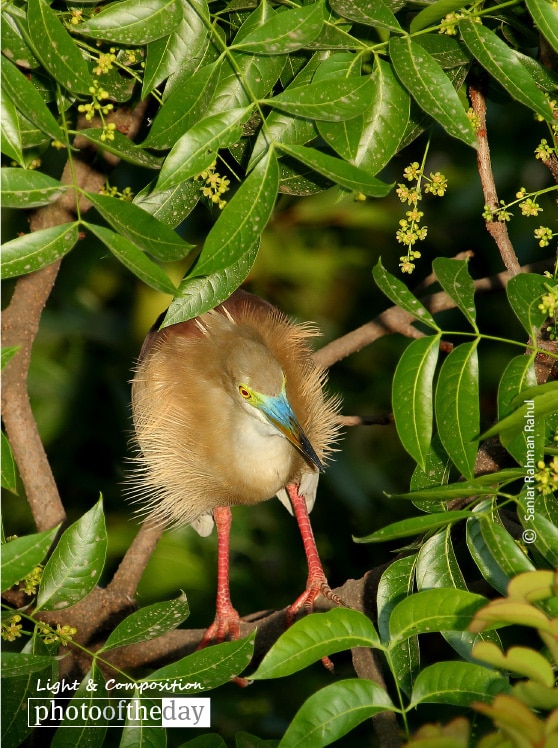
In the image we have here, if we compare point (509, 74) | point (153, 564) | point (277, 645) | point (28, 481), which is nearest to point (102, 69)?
point (509, 74)

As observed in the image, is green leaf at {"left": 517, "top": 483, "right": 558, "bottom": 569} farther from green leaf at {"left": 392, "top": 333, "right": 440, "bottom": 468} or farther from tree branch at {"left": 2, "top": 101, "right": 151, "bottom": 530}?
tree branch at {"left": 2, "top": 101, "right": 151, "bottom": 530}

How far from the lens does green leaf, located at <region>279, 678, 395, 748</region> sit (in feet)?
3.90

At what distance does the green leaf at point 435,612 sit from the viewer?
1.27 m

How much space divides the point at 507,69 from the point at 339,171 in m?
0.36

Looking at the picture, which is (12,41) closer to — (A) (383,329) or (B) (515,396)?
(B) (515,396)

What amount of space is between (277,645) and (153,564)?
75.8 inches

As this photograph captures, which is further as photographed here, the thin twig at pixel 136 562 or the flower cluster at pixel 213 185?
the thin twig at pixel 136 562

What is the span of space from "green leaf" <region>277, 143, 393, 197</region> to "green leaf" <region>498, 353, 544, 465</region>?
38cm

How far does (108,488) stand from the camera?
336cm

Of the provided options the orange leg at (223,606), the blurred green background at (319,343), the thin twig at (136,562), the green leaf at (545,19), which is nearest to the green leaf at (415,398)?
the green leaf at (545,19)

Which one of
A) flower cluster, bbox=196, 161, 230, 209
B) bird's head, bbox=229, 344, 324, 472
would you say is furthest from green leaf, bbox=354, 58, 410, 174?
bird's head, bbox=229, 344, 324, 472

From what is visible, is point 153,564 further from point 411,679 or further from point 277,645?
point 277,645

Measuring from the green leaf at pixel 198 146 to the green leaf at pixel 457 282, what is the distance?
0.41 metres

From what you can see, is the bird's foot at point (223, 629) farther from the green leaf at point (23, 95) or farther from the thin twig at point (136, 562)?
the green leaf at point (23, 95)
